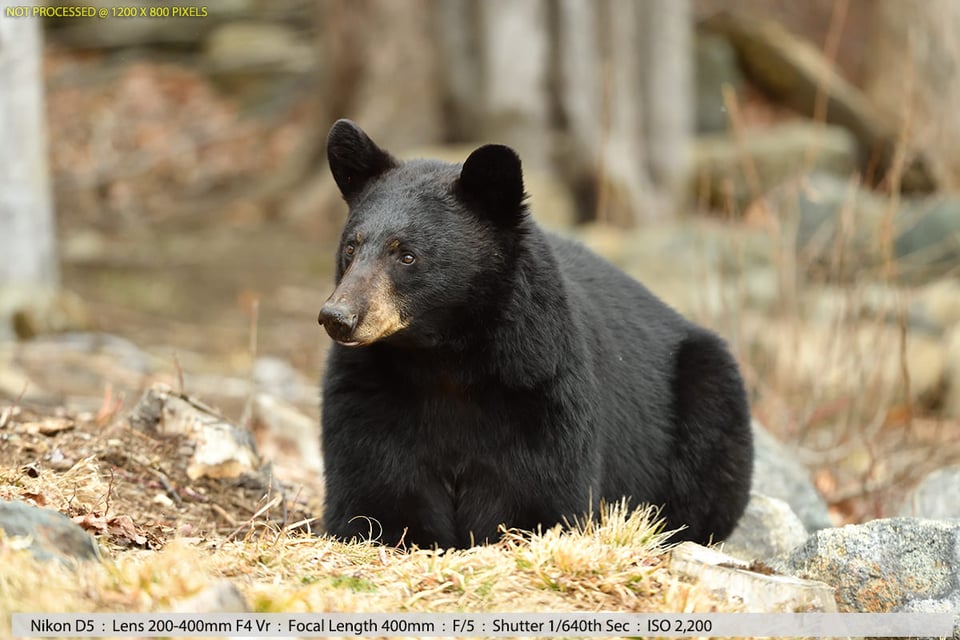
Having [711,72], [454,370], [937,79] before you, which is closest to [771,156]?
[937,79]

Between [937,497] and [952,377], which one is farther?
[952,377]

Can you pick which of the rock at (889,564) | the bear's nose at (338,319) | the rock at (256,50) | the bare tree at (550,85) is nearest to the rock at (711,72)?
the bare tree at (550,85)

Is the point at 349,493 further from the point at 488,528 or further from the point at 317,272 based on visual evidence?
the point at 317,272

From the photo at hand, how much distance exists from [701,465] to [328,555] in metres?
1.98

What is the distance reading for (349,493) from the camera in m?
4.45

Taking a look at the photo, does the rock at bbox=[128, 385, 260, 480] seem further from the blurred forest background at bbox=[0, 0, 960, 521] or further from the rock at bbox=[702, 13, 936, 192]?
the rock at bbox=[702, 13, 936, 192]

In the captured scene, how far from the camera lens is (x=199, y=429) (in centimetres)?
529

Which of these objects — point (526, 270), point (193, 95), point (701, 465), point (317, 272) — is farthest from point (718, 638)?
point (193, 95)

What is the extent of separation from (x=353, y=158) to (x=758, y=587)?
6.93 ft

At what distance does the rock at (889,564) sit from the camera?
395 centimetres

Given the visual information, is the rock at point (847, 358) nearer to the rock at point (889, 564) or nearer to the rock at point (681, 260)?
the rock at point (681, 260)

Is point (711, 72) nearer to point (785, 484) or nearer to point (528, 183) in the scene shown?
point (528, 183)

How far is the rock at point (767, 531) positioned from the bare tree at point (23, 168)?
5854mm

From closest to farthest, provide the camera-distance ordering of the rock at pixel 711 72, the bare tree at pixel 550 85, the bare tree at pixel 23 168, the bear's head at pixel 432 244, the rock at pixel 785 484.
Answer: the bear's head at pixel 432 244, the rock at pixel 785 484, the bare tree at pixel 23 168, the bare tree at pixel 550 85, the rock at pixel 711 72
